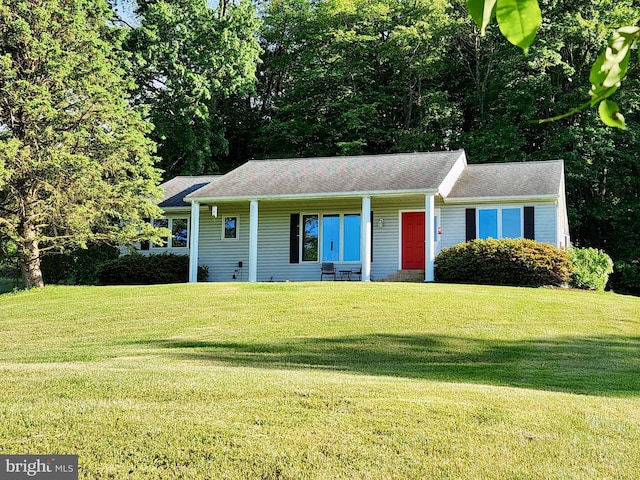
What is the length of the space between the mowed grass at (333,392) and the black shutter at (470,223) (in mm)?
6793

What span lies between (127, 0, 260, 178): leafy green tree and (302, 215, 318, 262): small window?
10864 millimetres

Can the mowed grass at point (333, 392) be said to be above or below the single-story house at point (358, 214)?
below

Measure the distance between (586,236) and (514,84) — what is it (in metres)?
7.94

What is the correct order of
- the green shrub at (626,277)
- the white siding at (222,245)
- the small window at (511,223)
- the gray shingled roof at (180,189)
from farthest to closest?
the green shrub at (626,277) < the gray shingled roof at (180,189) < the white siding at (222,245) < the small window at (511,223)

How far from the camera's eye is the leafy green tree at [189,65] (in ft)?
101

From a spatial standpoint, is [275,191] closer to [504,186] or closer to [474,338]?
[504,186]

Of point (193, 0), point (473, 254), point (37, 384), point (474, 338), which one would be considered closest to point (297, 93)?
point (193, 0)

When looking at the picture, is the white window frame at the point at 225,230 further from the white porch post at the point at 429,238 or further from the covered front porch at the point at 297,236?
the white porch post at the point at 429,238

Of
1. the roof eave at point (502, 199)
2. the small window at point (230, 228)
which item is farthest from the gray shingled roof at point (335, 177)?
the small window at point (230, 228)

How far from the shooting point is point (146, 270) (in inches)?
934

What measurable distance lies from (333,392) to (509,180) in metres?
17.6

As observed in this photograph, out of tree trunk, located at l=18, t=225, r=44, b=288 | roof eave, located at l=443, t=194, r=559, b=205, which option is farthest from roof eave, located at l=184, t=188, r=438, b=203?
tree trunk, located at l=18, t=225, r=44, b=288

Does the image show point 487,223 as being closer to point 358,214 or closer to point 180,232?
point 358,214

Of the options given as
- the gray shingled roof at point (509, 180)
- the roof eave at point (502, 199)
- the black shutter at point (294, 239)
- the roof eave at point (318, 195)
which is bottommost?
the black shutter at point (294, 239)
